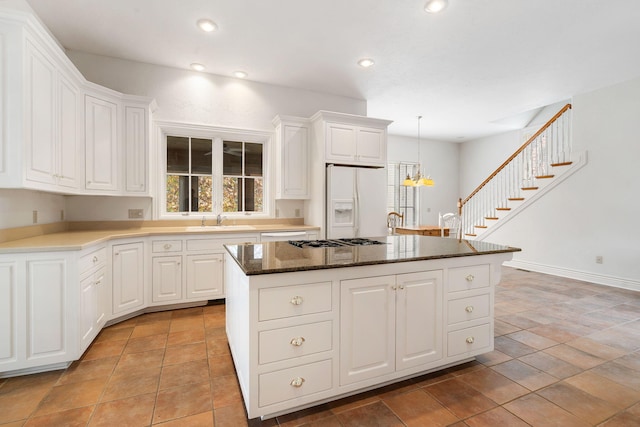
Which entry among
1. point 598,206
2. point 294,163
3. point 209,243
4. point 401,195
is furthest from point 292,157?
point 598,206

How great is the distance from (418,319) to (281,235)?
229cm

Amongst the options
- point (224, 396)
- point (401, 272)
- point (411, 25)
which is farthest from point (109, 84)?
point (401, 272)

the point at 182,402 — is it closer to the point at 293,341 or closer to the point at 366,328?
the point at 293,341

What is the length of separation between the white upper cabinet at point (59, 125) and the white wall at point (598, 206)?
640cm

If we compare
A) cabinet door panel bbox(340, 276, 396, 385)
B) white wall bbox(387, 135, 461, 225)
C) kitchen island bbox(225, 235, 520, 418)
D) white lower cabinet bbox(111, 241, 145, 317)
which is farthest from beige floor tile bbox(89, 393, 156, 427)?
white wall bbox(387, 135, 461, 225)

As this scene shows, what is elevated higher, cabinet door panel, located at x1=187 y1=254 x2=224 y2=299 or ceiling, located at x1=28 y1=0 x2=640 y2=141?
ceiling, located at x1=28 y1=0 x2=640 y2=141

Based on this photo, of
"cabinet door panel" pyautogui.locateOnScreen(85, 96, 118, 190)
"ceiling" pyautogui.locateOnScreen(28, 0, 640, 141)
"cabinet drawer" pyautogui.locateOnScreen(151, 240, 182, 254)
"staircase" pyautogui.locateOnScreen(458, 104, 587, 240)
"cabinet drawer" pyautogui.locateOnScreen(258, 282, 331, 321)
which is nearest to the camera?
"cabinet drawer" pyautogui.locateOnScreen(258, 282, 331, 321)

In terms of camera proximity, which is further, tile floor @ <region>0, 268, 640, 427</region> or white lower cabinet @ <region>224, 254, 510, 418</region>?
tile floor @ <region>0, 268, 640, 427</region>

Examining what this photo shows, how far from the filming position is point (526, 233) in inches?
226

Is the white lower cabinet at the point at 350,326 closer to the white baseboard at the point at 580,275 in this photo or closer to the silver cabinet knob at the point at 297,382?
the silver cabinet knob at the point at 297,382

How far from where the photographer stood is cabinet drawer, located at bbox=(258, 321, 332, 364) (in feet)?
5.22

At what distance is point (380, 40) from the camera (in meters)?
3.29

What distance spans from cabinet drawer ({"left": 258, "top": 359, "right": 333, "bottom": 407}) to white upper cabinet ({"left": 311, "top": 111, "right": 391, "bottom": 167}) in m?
2.93

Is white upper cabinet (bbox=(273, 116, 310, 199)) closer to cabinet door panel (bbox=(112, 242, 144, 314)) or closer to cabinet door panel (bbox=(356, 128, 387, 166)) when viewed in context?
cabinet door panel (bbox=(356, 128, 387, 166))
